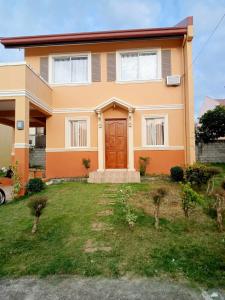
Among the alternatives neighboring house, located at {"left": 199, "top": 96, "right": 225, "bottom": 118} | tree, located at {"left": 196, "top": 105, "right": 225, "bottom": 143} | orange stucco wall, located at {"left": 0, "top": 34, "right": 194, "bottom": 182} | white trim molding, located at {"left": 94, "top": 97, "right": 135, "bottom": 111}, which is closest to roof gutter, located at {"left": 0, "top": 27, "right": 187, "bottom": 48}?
orange stucco wall, located at {"left": 0, "top": 34, "right": 194, "bottom": 182}

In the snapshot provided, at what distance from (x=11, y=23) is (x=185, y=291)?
20949 millimetres

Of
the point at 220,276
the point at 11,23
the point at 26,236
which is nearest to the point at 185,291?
the point at 220,276

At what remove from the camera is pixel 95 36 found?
38.2ft

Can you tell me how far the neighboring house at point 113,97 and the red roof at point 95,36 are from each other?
4 centimetres

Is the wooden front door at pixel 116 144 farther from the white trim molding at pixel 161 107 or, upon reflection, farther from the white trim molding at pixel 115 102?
the white trim molding at pixel 161 107

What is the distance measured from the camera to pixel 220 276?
3.66m

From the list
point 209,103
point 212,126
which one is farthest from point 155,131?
point 209,103

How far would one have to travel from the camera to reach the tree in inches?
630

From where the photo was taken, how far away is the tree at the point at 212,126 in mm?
15992

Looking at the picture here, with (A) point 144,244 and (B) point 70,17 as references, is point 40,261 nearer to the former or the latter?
(A) point 144,244

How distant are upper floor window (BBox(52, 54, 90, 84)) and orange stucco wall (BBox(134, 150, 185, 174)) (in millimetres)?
4691

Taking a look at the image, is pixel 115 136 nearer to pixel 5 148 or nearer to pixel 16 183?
pixel 16 183

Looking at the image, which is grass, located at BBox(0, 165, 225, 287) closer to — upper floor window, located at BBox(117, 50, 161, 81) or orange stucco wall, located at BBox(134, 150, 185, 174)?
orange stucco wall, located at BBox(134, 150, 185, 174)

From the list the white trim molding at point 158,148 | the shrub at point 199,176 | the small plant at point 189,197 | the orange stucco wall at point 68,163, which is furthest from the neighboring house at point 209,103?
the small plant at point 189,197
